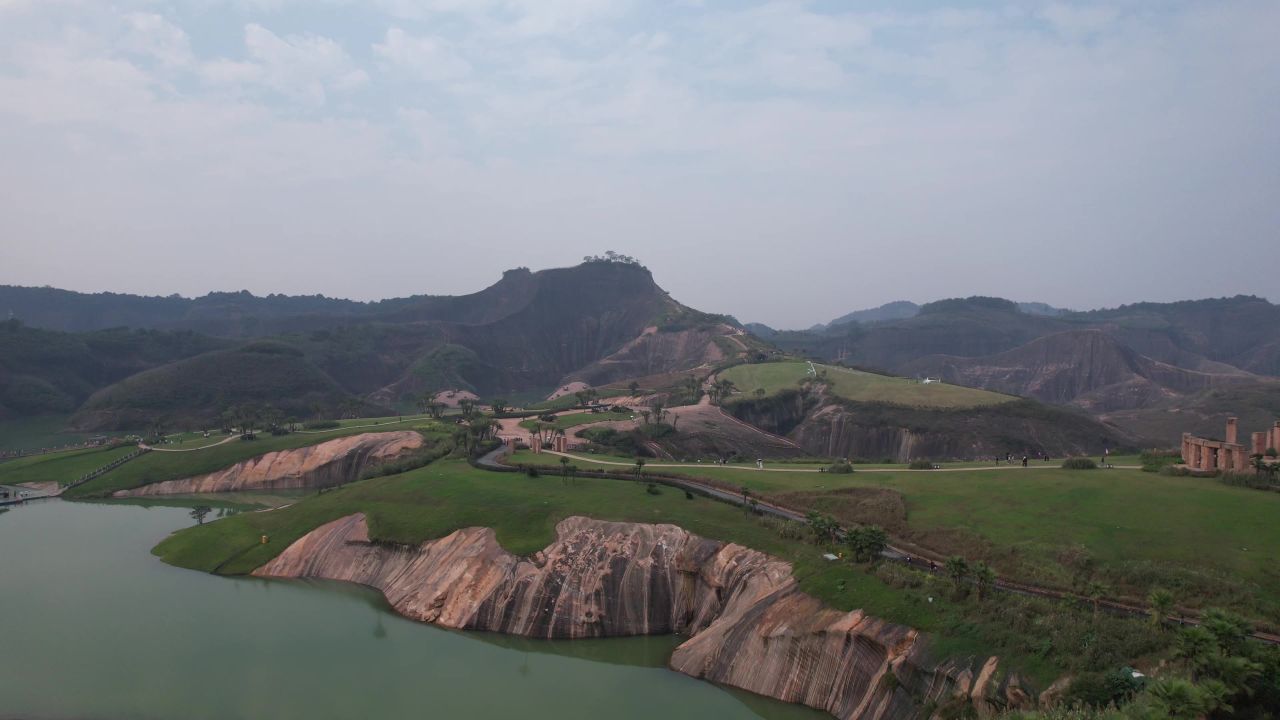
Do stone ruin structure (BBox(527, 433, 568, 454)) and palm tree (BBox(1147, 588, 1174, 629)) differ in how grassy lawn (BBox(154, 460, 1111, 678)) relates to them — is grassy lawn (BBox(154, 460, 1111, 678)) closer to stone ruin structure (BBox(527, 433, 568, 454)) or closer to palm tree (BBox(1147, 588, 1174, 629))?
palm tree (BBox(1147, 588, 1174, 629))

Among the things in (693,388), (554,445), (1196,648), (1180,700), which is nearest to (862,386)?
(693,388)

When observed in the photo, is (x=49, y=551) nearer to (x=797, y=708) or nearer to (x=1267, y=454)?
(x=797, y=708)

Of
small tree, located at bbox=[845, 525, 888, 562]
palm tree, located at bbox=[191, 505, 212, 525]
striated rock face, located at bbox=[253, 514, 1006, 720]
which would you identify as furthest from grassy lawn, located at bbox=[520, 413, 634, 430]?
small tree, located at bbox=[845, 525, 888, 562]

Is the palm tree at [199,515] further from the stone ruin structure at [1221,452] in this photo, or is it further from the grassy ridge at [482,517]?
the stone ruin structure at [1221,452]

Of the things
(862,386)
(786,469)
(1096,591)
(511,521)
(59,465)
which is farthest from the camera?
(862,386)

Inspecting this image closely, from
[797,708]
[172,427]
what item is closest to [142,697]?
[797,708]

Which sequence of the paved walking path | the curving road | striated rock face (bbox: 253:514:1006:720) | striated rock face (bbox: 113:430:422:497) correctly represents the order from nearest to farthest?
the curving road → striated rock face (bbox: 253:514:1006:720) → the paved walking path → striated rock face (bbox: 113:430:422:497)

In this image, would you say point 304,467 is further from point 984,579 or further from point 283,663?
point 984,579
